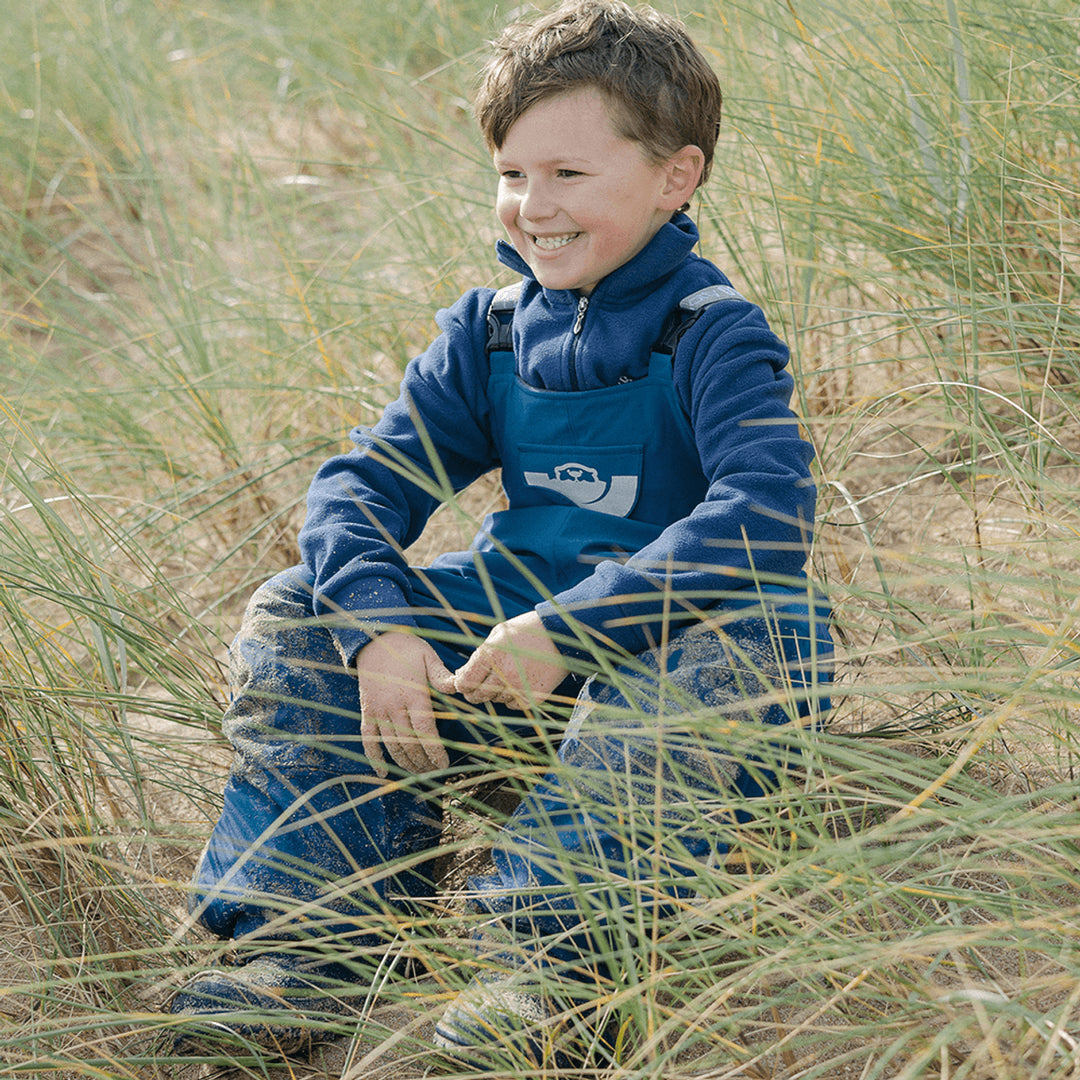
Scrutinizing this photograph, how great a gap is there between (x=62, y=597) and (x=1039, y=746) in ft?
4.31

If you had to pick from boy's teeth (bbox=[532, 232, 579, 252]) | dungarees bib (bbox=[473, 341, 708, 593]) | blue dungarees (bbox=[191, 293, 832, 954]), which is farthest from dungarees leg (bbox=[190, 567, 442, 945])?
boy's teeth (bbox=[532, 232, 579, 252])

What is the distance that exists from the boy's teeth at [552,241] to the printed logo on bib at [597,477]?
0.89 ft

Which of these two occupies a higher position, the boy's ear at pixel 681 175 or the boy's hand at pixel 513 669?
the boy's ear at pixel 681 175

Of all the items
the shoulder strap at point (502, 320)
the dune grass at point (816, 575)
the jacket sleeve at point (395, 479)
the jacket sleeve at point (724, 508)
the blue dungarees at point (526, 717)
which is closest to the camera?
the dune grass at point (816, 575)

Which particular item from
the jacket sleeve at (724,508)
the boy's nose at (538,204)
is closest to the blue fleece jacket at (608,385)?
the jacket sleeve at (724,508)

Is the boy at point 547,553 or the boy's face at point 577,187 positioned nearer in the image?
the boy at point 547,553

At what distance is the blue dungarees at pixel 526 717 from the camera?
1.29 meters

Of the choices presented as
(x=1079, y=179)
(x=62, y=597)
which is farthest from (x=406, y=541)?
(x=1079, y=179)

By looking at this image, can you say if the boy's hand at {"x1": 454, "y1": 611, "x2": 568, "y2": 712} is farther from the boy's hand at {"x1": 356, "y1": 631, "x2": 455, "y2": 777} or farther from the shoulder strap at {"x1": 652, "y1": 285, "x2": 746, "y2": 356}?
the shoulder strap at {"x1": 652, "y1": 285, "x2": 746, "y2": 356}

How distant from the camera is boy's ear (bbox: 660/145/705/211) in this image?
161cm

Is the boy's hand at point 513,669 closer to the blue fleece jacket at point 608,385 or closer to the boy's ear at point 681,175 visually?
the blue fleece jacket at point 608,385

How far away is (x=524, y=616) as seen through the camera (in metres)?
1.40

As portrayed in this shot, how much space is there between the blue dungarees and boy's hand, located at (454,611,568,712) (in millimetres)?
34

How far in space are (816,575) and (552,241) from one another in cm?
68
